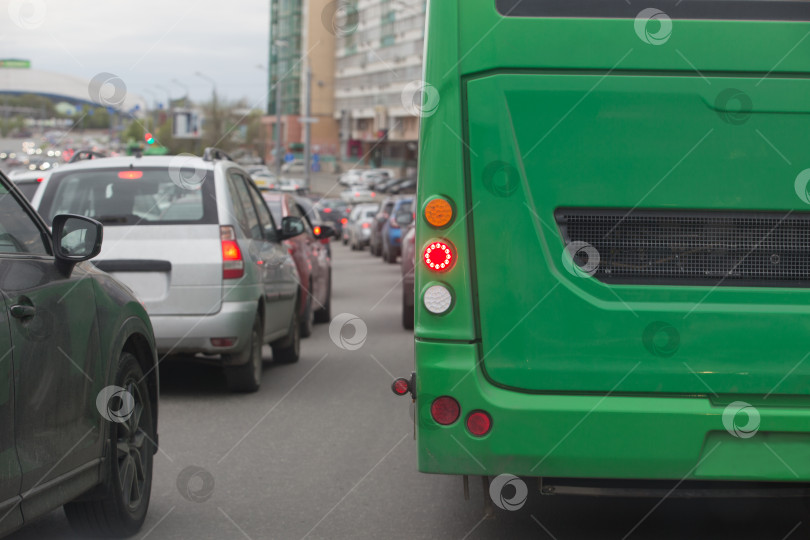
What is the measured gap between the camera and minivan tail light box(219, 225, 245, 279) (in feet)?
29.8

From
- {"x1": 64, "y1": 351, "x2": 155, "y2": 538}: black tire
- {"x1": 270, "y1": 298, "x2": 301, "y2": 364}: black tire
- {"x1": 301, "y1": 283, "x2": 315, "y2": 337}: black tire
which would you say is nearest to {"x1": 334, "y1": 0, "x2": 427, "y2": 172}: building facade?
{"x1": 301, "y1": 283, "x2": 315, "y2": 337}: black tire

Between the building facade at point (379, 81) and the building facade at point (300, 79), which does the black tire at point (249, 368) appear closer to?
the building facade at point (379, 81)

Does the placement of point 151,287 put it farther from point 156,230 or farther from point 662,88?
point 662,88

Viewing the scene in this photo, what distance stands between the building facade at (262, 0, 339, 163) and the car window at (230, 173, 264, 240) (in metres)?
119

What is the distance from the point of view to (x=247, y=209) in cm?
1005

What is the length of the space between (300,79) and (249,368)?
435 ft

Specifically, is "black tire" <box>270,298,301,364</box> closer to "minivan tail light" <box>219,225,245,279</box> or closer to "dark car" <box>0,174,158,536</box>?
"minivan tail light" <box>219,225,245,279</box>

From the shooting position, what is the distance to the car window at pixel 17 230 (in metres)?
4.46

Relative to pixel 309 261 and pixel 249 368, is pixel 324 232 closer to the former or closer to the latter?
pixel 309 261

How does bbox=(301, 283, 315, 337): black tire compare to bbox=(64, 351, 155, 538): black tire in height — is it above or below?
below

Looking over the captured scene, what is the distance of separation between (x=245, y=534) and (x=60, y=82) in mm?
A: 163744

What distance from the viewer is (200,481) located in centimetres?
661

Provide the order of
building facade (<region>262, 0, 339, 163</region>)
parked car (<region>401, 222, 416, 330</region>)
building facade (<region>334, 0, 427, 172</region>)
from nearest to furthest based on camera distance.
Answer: parked car (<region>401, 222, 416, 330</region>) < building facade (<region>334, 0, 427, 172</region>) < building facade (<region>262, 0, 339, 163</region>)

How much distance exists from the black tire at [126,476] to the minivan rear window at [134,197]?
12.0 feet
